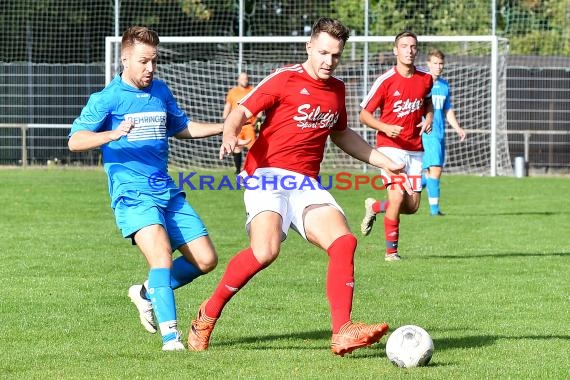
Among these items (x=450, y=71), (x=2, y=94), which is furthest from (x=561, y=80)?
(x=2, y=94)

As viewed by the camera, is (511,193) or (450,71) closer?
(511,193)

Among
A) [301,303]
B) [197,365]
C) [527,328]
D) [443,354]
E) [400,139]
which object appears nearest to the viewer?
[197,365]

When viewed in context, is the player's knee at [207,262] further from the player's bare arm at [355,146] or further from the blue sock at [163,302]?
the player's bare arm at [355,146]

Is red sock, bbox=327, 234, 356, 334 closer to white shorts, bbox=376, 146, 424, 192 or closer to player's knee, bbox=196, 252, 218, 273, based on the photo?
player's knee, bbox=196, 252, 218, 273

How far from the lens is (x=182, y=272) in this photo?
7113 mm

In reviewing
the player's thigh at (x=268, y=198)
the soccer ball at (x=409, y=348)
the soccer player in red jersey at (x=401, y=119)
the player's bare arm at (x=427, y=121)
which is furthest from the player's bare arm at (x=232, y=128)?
the player's bare arm at (x=427, y=121)

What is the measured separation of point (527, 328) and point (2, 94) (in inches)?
814

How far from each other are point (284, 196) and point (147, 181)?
0.83m

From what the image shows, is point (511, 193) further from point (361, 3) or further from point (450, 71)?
point (361, 3)

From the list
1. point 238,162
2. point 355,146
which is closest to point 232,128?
point 355,146

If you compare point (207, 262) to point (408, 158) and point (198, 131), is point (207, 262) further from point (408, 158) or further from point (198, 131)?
point (408, 158)

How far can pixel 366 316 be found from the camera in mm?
8039

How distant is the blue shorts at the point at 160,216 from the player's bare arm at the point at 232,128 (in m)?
0.64

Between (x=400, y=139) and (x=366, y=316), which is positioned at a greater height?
(x=400, y=139)
